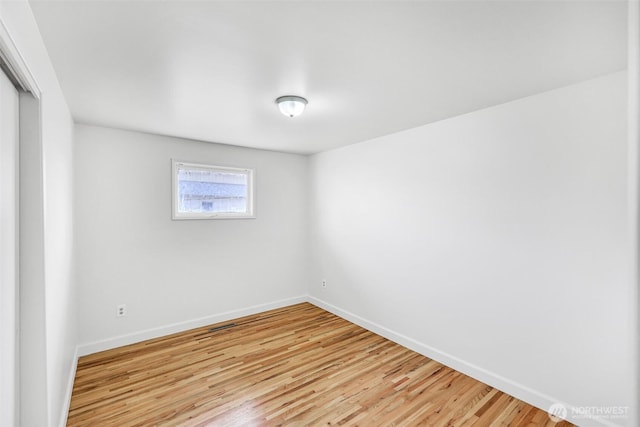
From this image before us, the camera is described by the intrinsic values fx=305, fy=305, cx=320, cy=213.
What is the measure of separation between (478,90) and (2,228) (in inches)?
110

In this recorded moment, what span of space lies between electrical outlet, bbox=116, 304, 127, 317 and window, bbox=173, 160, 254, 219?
3.55 feet

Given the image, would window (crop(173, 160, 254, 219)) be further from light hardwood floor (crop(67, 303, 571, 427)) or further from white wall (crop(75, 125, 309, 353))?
light hardwood floor (crop(67, 303, 571, 427))

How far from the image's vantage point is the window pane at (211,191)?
370cm

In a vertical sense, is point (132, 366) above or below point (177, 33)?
below

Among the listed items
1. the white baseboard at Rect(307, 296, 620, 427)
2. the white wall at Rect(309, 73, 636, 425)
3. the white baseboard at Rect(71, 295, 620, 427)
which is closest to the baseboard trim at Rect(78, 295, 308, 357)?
the white baseboard at Rect(71, 295, 620, 427)

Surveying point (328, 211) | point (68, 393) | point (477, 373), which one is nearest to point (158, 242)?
point (68, 393)

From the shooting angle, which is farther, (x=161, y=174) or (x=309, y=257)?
(x=309, y=257)

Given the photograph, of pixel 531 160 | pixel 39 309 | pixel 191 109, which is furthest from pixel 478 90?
pixel 39 309

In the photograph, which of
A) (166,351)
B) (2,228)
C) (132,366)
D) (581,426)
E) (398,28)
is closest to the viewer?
(2,228)

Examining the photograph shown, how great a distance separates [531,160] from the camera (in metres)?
2.30

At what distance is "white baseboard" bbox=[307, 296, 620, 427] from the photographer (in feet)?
7.31

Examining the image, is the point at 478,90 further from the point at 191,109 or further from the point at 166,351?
the point at 166,351

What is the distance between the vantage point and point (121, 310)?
328cm

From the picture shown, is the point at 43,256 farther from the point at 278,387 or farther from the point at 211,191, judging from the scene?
the point at 211,191
